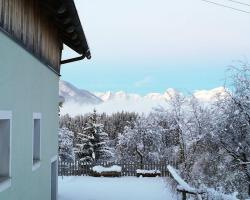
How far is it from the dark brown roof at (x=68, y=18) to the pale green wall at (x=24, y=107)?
0.80 meters

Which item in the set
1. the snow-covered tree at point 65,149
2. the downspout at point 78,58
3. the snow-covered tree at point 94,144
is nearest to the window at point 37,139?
the downspout at point 78,58

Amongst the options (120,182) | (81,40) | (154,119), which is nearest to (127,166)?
(120,182)

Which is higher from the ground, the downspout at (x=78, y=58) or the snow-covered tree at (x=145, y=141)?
the downspout at (x=78, y=58)

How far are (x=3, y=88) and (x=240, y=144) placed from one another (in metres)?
7.48

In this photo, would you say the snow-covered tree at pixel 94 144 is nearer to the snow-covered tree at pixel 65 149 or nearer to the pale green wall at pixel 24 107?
the snow-covered tree at pixel 65 149

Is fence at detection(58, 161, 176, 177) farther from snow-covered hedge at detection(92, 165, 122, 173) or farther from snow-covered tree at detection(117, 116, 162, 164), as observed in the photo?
snow-covered tree at detection(117, 116, 162, 164)

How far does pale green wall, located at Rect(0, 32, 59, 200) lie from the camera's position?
4.41 meters

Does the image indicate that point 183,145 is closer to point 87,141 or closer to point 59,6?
point 87,141

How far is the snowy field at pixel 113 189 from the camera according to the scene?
15.5 metres

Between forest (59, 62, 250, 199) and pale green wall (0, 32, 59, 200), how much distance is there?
3546mm

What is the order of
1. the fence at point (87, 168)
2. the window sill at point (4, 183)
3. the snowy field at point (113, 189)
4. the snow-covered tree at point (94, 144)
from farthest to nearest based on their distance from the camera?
the snow-covered tree at point (94, 144)
the fence at point (87, 168)
the snowy field at point (113, 189)
the window sill at point (4, 183)

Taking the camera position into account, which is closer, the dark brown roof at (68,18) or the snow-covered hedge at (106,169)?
the dark brown roof at (68,18)

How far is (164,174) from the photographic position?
79.6ft

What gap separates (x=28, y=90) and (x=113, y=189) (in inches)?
512
